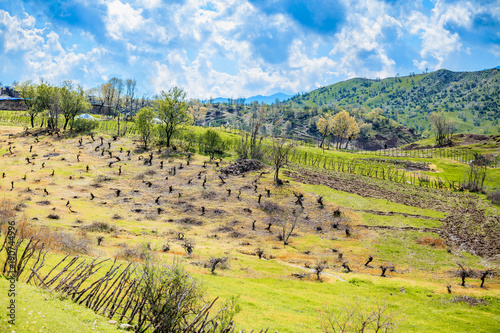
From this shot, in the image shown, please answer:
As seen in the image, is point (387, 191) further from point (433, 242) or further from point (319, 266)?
point (319, 266)

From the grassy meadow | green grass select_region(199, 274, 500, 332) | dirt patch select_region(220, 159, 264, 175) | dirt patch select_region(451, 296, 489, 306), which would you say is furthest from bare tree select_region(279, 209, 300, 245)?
dirt patch select_region(220, 159, 264, 175)

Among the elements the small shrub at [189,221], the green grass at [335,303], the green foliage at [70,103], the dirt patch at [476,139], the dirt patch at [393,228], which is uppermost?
the dirt patch at [476,139]

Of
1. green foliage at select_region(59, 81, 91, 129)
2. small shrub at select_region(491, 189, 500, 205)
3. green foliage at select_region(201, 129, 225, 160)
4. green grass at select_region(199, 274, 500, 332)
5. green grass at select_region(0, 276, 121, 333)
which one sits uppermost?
green foliage at select_region(59, 81, 91, 129)

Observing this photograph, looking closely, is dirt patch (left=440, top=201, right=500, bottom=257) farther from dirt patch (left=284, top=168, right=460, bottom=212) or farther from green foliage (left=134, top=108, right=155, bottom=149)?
green foliage (left=134, top=108, right=155, bottom=149)

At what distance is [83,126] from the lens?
95.4m

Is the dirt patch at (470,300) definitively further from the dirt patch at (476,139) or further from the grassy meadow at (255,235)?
the dirt patch at (476,139)

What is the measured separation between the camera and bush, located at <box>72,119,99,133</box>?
307ft

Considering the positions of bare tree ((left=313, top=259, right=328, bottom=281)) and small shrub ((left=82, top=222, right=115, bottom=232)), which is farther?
small shrub ((left=82, top=222, right=115, bottom=232))

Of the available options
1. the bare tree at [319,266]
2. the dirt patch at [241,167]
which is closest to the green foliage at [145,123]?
the dirt patch at [241,167]

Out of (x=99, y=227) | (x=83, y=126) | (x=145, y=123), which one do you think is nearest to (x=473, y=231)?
(x=99, y=227)

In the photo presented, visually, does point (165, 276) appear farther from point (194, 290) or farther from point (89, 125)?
point (89, 125)

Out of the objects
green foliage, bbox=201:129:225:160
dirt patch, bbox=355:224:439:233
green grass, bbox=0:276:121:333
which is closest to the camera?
green grass, bbox=0:276:121:333

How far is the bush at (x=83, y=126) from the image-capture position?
93438 mm

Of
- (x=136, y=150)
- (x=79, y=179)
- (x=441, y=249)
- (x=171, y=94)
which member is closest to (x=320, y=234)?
(x=441, y=249)
